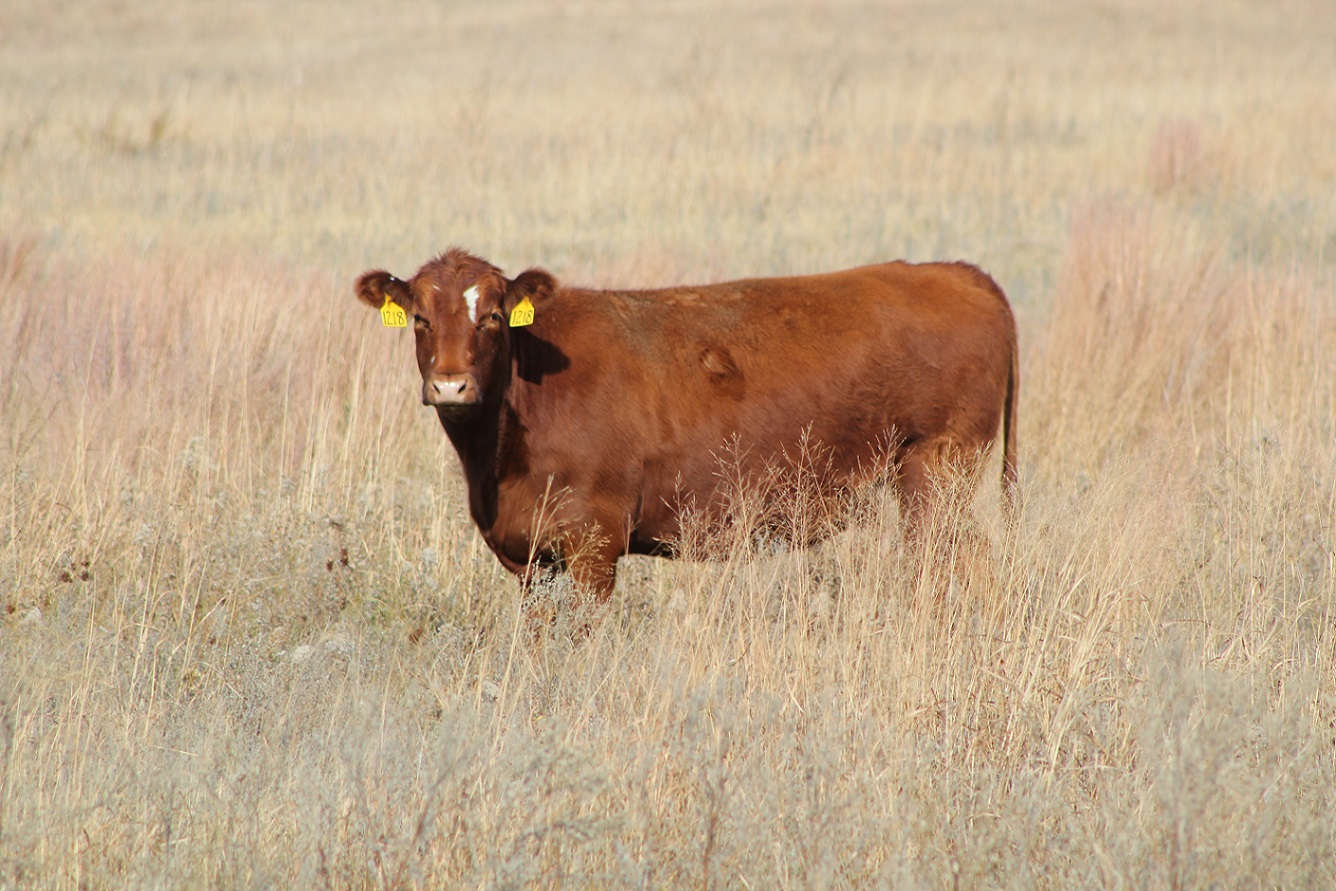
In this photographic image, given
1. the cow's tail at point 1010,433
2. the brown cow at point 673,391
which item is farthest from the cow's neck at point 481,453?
the cow's tail at point 1010,433

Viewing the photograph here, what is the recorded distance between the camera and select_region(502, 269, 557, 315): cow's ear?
4.70m

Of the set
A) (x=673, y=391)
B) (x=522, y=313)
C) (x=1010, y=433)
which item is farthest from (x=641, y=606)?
(x=1010, y=433)

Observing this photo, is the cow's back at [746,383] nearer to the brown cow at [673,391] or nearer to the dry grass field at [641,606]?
the brown cow at [673,391]

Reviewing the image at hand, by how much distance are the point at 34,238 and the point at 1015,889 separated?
7479mm

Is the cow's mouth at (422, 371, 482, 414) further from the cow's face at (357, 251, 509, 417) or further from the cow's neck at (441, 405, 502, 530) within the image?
the cow's neck at (441, 405, 502, 530)

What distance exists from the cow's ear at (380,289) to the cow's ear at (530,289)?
0.39 meters

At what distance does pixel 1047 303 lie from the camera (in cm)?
919

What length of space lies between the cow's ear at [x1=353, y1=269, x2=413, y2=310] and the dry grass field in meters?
1.06

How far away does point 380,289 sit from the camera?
16.3 feet

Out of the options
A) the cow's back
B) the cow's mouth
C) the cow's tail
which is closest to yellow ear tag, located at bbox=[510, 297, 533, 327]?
the cow's back

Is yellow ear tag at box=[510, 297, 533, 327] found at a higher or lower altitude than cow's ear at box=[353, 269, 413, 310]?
lower

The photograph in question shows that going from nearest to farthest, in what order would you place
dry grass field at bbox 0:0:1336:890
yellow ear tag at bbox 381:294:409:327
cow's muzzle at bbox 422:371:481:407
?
dry grass field at bbox 0:0:1336:890 < cow's muzzle at bbox 422:371:481:407 < yellow ear tag at bbox 381:294:409:327

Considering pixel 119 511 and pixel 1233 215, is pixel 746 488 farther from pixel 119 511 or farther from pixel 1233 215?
pixel 1233 215

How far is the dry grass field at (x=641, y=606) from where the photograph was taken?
3135 millimetres
